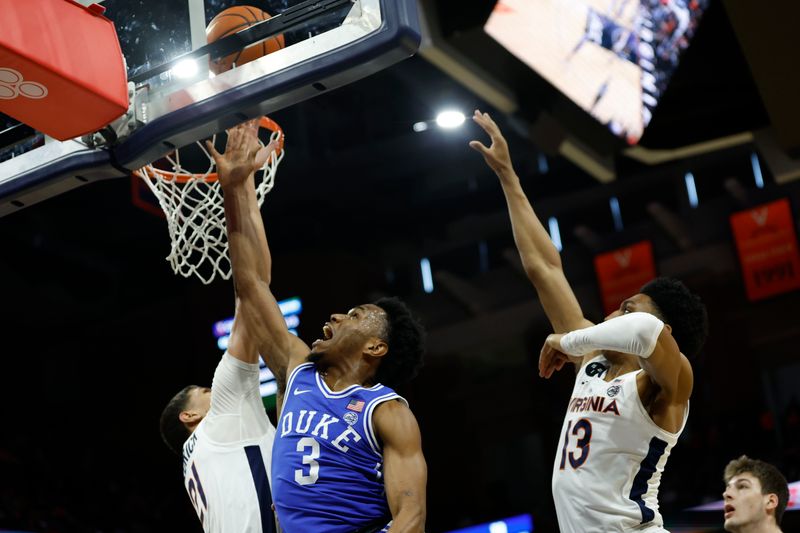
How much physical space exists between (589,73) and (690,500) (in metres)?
4.38

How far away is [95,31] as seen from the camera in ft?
10.8

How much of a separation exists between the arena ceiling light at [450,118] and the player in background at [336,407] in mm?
7428

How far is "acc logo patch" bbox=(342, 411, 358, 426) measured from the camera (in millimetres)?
2994

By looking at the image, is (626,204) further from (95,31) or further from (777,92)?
(95,31)

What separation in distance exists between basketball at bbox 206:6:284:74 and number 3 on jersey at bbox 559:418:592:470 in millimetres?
1560

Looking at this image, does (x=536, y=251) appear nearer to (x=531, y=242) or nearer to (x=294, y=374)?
(x=531, y=242)

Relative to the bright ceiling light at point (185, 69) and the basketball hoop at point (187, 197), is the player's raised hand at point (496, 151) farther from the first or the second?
the bright ceiling light at point (185, 69)

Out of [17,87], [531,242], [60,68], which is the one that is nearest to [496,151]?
[531,242]

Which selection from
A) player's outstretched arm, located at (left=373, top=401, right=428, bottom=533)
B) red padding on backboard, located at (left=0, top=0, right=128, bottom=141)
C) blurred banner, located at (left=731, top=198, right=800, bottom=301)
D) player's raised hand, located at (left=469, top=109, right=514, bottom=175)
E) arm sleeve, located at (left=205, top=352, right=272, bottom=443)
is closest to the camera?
player's outstretched arm, located at (left=373, top=401, right=428, bottom=533)

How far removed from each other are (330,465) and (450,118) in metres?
8.24

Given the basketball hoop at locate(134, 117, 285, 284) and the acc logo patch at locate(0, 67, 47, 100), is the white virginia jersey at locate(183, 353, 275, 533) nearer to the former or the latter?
the basketball hoop at locate(134, 117, 285, 284)

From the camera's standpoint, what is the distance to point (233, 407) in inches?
135

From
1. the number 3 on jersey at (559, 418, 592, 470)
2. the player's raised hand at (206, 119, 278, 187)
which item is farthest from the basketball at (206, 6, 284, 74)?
the number 3 on jersey at (559, 418, 592, 470)

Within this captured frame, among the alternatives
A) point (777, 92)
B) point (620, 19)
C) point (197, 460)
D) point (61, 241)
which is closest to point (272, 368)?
point (197, 460)
